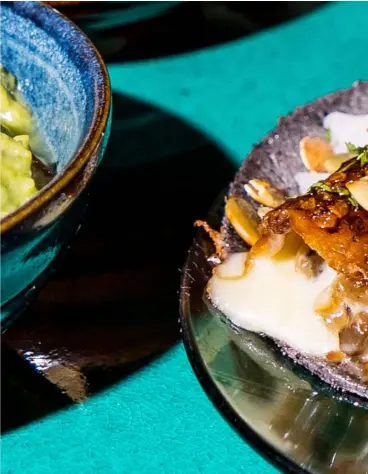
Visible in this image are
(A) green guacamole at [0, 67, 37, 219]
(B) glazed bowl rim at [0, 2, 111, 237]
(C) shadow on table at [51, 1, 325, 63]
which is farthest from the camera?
(C) shadow on table at [51, 1, 325, 63]

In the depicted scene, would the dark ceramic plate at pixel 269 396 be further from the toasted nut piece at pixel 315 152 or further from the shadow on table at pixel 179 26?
the shadow on table at pixel 179 26

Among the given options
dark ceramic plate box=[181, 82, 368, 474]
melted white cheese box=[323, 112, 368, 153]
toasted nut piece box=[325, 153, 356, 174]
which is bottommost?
dark ceramic plate box=[181, 82, 368, 474]

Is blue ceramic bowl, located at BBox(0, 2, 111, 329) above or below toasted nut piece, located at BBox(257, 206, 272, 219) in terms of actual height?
above

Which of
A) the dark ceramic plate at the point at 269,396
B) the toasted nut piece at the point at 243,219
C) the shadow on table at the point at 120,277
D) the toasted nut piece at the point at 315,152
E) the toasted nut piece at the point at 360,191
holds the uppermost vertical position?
the toasted nut piece at the point at 360,191

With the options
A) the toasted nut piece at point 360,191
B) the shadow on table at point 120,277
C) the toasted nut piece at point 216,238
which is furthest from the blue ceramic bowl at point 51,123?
the toasted nut piece at point 360,191

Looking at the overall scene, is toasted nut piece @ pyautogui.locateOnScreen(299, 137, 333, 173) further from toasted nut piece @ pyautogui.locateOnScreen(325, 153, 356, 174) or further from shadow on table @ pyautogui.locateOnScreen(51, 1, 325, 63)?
shadow on table @ pyautogui.locateOnScreen(51, 1, 325, 63)

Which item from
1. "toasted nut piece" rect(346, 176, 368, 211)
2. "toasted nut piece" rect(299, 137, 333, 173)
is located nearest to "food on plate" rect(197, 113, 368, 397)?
"toasted nut piece" rect(346, 176, 368, 211)

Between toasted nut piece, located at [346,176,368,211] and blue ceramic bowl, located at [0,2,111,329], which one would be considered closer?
blue ceramic bowl, located at [0,2,111,329]

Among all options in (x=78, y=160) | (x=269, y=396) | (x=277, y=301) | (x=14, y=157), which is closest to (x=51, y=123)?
(x=14, y=157)
